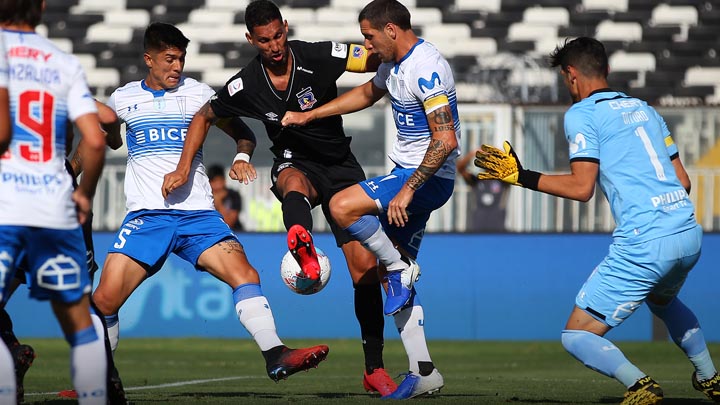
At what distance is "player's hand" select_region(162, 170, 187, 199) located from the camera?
7.34 metres

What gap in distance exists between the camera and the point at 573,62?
6695mm

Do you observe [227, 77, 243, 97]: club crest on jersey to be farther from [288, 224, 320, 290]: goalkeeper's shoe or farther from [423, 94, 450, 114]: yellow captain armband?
[423, 94, 450, 114]: yellow captain armband

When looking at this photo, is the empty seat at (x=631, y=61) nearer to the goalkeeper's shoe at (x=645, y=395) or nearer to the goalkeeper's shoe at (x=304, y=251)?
the goalkeeper's shoe at (x=304, y=251)

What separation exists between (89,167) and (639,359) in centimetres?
890

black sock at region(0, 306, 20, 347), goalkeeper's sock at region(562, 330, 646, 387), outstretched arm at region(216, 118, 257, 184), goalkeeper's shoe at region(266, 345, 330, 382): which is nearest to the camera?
goalkeeper's sock at region(562, 330, 646, 387)

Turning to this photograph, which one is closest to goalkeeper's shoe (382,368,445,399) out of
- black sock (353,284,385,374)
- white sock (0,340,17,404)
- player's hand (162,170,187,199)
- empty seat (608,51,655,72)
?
black sock (353,284,385,374)

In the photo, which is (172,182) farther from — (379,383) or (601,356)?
(601,356)

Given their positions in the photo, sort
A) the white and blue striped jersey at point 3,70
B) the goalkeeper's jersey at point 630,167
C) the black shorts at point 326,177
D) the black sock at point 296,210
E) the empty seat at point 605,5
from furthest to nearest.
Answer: the empty seat at point 605,5
the black shorts at point 326,177
the black sock at point 296,210
the goalkeeper's jersey at point 630,167
the white and blue striped jersey at point 3,70

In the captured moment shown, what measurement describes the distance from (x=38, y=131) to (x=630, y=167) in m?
3.27

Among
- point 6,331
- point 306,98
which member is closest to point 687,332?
point 306,98

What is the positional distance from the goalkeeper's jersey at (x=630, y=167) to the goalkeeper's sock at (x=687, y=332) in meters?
0.72

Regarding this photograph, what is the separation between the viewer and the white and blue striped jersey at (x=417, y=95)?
7.37m

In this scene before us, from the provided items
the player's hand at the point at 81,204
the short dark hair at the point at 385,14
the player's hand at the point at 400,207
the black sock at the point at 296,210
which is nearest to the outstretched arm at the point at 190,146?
the black sock at the point at 296,210

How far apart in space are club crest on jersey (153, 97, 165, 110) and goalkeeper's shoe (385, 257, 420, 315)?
1.88 metres
